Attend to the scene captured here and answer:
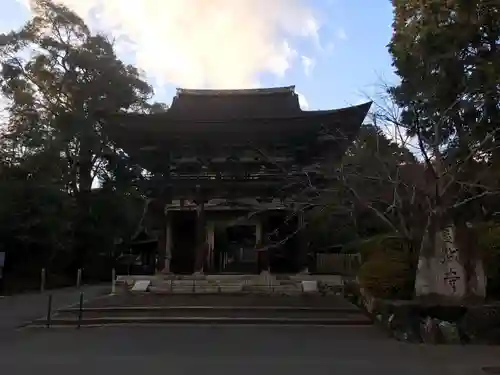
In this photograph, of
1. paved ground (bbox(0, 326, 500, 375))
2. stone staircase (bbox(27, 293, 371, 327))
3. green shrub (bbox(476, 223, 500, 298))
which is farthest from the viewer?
stone staircase (bbox(27, 293, 371, 327))

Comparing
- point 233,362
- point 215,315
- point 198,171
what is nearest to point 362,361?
point 233,362

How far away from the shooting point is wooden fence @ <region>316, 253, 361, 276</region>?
2547cm

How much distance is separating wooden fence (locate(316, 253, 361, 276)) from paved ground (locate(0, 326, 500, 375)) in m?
13.4

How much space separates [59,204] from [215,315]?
16.4 m

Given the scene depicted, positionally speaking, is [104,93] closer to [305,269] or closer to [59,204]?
[59,204]

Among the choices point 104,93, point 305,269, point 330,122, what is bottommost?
point 305,269

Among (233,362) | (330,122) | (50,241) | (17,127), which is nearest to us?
(233,362)

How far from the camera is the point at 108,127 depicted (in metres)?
21.6

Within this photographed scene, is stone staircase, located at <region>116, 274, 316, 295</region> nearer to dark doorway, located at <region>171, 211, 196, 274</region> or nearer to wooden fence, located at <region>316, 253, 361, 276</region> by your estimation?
dark doorway, located at <region>171, 211, 196, 274</region>

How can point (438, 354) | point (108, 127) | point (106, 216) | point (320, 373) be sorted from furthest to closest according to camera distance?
point (106, 216) → point (108, 127) → point (438, 354) → point (320, 373)

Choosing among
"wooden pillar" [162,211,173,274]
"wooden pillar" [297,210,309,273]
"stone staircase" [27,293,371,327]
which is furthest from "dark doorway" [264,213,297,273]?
"stone staircase" [27,293,371,327]

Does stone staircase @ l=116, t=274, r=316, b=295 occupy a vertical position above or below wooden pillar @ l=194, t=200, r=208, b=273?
below

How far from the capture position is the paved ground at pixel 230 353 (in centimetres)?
788

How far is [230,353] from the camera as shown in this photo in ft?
30.3
